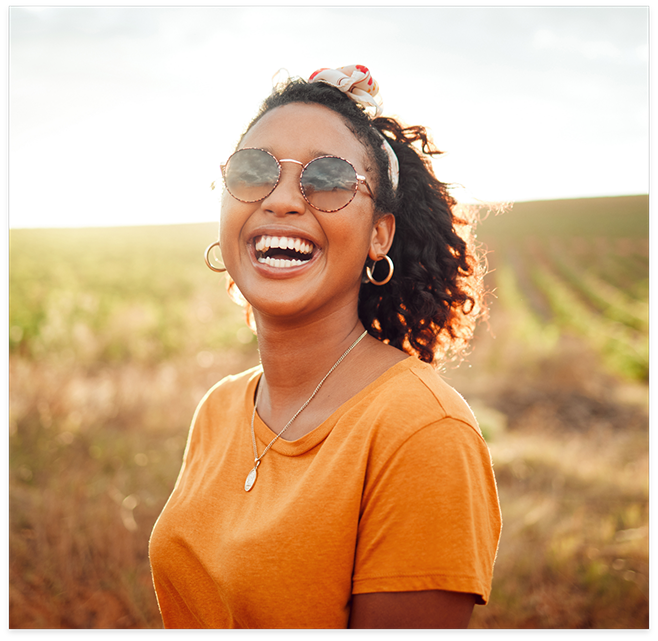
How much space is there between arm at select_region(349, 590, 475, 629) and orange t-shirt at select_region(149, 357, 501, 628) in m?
0.03

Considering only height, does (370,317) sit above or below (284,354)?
above

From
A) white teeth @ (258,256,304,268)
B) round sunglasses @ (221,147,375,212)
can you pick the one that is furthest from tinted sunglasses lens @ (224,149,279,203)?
white teeth @ (258,256,304,268)

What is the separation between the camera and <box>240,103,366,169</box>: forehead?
1.76m

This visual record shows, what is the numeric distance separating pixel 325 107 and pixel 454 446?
4.31 feet

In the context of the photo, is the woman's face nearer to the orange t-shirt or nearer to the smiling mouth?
the smiling mouth

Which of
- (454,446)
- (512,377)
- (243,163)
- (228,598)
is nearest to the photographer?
(454,446)

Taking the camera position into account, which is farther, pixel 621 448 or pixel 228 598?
pixel 621 448

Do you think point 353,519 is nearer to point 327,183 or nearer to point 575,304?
point 327,183

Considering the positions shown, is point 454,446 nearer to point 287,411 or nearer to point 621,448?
point 287,411

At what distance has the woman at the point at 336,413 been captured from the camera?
1.30 metres

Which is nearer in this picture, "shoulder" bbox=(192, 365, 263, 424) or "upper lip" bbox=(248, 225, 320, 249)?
"upper lip" bbox=(248, 225, 320, 249)

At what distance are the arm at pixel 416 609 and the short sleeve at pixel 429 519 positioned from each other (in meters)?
0.03

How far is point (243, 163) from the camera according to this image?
5.90ft

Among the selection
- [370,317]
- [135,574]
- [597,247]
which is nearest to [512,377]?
[135,574]
